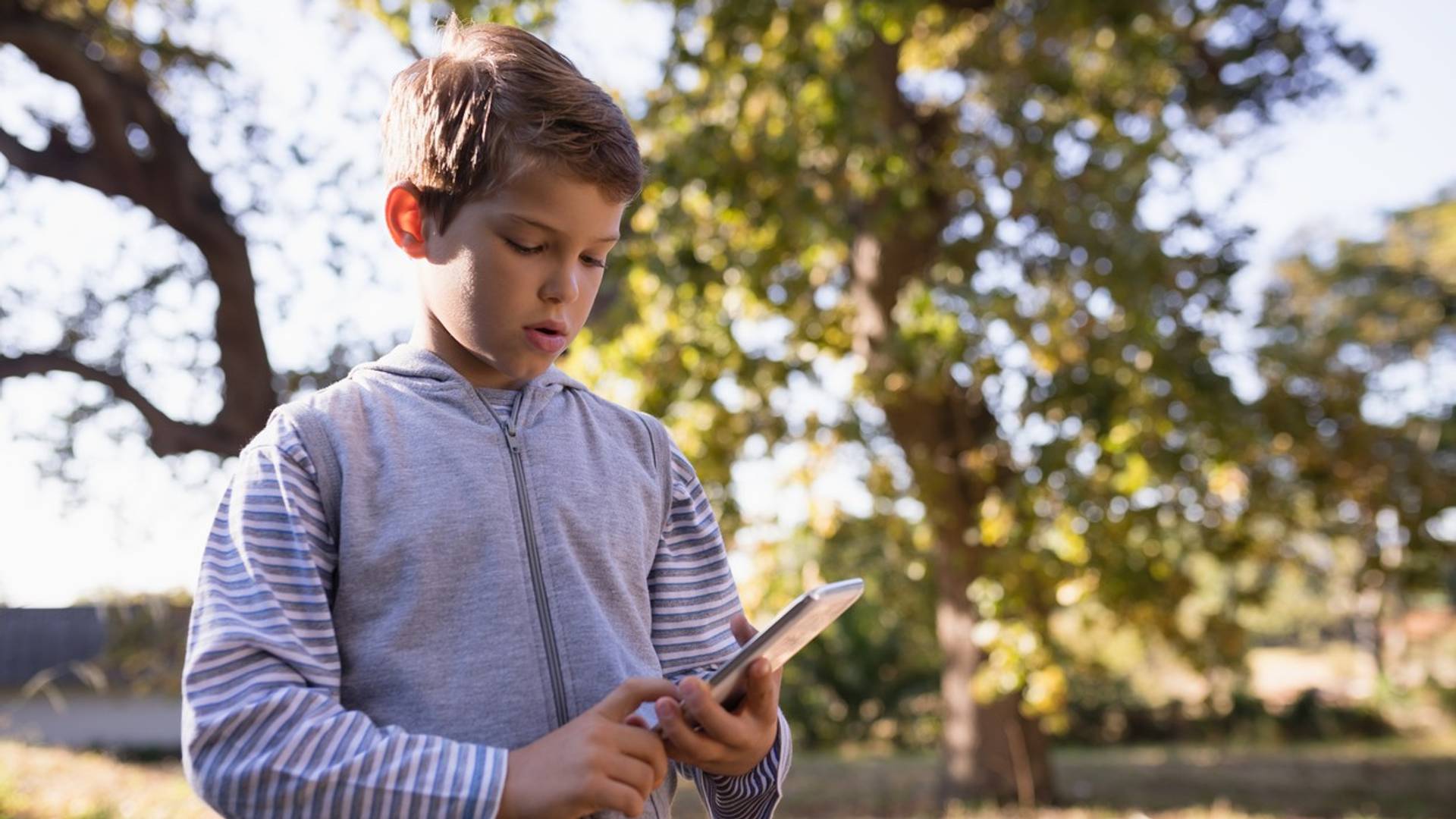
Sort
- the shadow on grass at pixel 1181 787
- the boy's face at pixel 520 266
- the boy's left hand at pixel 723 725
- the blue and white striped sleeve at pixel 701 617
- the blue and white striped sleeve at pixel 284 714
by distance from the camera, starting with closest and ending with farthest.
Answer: the blue and white striped sleeve at pixel 284 714, the boy's left hand at pixel 723 725, the boy's face at pixel 520 266, the blue and white striped sleeve at pixel 701 617, the shadow on grass at pixel 1181 787

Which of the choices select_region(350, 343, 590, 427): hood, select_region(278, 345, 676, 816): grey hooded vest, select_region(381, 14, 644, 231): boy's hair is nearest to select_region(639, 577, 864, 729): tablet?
select_region(278, 345, 676, 816): grey hooded vest

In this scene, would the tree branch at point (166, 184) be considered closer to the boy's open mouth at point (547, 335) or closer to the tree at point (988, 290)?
the tree at point (988, 290)

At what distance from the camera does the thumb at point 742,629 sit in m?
1.37

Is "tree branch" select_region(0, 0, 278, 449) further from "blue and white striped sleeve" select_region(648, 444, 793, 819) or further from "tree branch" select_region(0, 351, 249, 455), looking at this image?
"blue and white striped sleeve" select_region(648, 444, 793, 819)

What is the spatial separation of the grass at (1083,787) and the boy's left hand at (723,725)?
5.41 m

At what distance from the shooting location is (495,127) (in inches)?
48.4

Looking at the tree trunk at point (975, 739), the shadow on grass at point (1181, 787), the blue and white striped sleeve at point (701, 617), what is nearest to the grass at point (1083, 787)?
the shadow on grass at point (1181, 787)

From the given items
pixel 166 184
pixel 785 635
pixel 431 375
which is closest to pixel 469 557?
pixel 431 375

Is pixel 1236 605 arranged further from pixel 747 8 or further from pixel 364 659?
pixel 364 659

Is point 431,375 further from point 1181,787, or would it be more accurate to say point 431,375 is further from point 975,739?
point 1181,787

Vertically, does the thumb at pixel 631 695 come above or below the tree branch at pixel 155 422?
below

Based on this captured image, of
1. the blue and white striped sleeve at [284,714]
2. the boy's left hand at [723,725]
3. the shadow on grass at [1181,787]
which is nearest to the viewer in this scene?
the blue and white striped sleeve at [284,714]

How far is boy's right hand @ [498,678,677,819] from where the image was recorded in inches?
40.2

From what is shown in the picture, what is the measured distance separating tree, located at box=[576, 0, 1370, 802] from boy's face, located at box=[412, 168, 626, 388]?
4.27m
